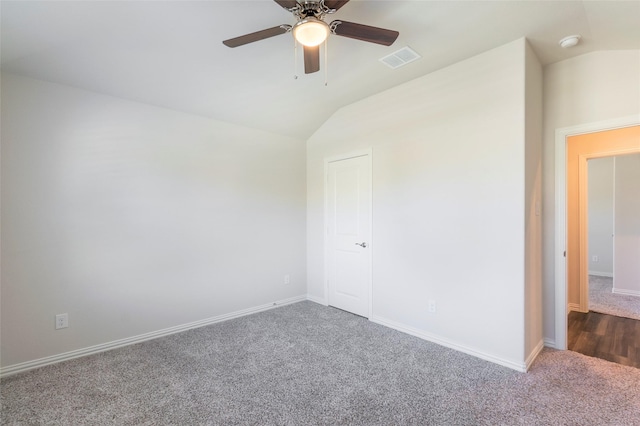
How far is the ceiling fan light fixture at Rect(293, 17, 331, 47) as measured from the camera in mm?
1648

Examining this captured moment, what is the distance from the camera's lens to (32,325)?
252 cm

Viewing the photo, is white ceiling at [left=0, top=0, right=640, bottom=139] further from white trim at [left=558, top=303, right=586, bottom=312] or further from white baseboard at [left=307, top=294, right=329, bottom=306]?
white trim at [left=558, top=303, right=586, bottom=312]

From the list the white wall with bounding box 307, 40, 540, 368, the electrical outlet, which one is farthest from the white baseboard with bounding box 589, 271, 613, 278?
the electrical outlet

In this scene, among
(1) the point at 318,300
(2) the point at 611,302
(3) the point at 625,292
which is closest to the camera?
(2) the point at 611,302

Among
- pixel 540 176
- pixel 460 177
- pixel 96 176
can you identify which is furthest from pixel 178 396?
pixel 540 176

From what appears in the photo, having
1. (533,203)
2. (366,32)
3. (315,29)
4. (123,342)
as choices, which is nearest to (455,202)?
(533,203)

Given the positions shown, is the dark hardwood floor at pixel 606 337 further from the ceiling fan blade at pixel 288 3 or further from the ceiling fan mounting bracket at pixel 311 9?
the ceiling fan blade at pixel 288 3

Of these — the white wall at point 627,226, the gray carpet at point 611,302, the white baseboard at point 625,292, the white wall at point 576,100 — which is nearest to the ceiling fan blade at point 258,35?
the white wall at point 576,100

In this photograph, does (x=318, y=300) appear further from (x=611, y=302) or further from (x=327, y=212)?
(x=611, y=302)

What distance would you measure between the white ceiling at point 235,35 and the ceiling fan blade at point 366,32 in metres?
0.30

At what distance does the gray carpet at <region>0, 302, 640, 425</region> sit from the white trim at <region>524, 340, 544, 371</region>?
44mm

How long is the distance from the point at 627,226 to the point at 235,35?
243 inches

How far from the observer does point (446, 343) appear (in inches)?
112

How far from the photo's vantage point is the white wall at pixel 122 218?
249 cm
